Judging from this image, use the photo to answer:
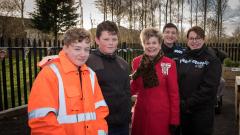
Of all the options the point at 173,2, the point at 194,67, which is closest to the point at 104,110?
the point at 194,67

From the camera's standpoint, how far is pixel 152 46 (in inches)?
144

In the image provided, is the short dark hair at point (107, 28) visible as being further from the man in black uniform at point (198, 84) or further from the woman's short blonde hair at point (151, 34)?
the man in black uniform at point (198, 84)

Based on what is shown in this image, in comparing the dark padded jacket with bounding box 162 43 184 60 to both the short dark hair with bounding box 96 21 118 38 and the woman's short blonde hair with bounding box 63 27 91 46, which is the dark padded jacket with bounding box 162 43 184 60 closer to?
the short dark hair with bounding box 96 21 118 38

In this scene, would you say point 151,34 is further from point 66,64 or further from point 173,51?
point 66,64

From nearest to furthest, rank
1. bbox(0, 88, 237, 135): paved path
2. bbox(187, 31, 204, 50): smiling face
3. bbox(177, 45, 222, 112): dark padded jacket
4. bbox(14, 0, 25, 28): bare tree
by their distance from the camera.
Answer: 1. bbox(177, 45, 222, 112): dark padded jacket
2. bbox(187, 31, 204, 50): smiling face
3. bbox(0, 88, 237, 135): paved path
4. bbox(14, 0, 25, 28): bare tree

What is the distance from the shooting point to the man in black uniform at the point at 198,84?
153 inches

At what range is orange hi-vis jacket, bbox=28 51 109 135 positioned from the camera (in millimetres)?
2305

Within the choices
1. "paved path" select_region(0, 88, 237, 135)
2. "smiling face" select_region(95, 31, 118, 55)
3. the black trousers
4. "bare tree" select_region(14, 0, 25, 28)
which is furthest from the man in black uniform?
"bare tree" select_region(14, 0, 25, 28)

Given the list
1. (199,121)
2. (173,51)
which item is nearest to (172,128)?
(199,121)

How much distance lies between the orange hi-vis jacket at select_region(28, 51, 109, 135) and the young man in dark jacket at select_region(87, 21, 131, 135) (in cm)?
46

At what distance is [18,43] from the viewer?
Result: 718cm

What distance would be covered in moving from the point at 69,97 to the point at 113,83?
33.1 inches

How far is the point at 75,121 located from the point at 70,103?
0.17 m

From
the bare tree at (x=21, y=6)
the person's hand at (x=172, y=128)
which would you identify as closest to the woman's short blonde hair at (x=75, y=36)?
the person's hand at (x=172, y=128)
